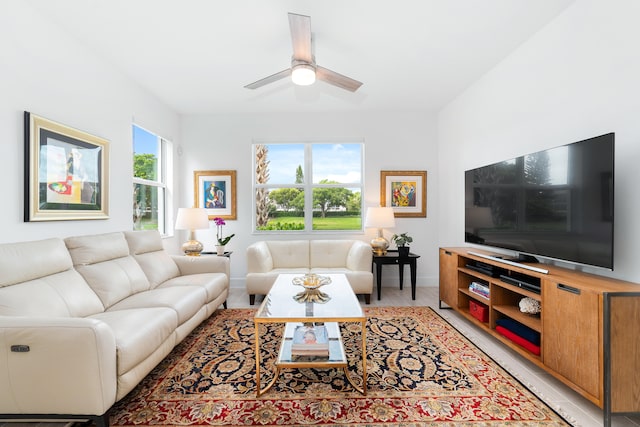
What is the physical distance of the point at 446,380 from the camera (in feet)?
6.60

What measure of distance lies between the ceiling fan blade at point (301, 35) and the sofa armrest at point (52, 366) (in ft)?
6.99

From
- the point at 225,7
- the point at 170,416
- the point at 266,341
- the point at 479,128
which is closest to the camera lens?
the point at 170,416

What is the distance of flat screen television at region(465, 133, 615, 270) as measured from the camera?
69.9 inches

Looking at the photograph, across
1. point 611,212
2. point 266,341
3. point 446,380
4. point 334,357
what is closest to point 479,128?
point 611,212

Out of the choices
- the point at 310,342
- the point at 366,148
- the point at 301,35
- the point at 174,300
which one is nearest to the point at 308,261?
the point at 366,148

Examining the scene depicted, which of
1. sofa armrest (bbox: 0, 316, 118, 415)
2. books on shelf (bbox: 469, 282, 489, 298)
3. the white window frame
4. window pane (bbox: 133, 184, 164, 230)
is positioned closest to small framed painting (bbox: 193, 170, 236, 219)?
the white window frame

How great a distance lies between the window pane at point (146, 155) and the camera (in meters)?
3.64

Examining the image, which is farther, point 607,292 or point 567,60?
point 567,60

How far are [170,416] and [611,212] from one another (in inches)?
111

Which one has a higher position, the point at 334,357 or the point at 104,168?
the point at 104,168

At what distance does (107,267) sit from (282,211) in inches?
101

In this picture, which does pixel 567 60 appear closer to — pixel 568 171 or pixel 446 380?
pixel 568 171

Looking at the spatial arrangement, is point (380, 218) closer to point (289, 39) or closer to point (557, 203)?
point (557, 203)

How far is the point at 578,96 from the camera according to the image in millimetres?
2178
